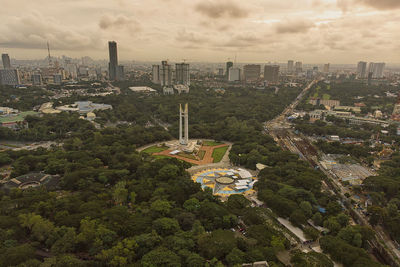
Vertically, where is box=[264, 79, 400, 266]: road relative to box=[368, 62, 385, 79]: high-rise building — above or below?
below

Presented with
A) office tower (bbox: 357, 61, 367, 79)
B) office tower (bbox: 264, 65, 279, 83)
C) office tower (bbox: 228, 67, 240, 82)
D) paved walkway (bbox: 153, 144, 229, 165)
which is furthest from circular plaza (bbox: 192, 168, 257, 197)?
office tower (bbox: 357, 61, 367, 79)

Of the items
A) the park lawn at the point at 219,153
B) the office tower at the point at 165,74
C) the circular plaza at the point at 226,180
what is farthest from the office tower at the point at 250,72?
the circular plaza at the point at 226,180

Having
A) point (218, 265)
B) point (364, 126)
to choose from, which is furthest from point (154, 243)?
point (364, 126)

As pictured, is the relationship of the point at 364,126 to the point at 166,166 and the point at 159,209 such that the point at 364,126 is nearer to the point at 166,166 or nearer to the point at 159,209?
the point at 166,166

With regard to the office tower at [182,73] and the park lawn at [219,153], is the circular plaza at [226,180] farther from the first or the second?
the office tower at [182,73]

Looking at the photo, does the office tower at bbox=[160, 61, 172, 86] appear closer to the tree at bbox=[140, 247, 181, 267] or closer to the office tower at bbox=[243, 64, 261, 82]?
Answer: the office tower at bbox=[243, 64, 261, 82]

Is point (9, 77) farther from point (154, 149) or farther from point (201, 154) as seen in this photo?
point (201, 154)
